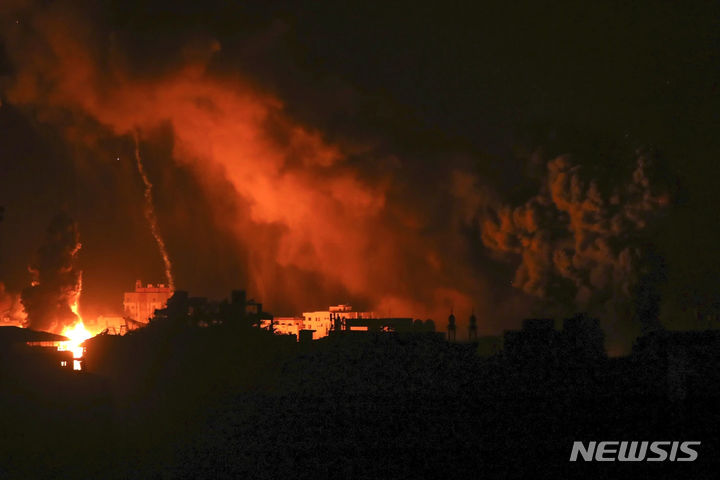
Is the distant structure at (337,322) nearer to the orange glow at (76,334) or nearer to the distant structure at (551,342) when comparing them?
the orange glow at (76,334)

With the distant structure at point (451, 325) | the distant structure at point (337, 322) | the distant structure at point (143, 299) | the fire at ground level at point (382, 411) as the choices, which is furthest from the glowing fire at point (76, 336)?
the distant structure at point (451, 325)

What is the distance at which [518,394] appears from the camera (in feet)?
47.0

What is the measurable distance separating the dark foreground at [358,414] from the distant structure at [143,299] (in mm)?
19723

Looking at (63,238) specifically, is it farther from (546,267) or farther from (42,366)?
(546,267)

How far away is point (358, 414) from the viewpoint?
16219mm

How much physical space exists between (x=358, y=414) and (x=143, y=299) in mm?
34057

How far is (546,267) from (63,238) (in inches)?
1007

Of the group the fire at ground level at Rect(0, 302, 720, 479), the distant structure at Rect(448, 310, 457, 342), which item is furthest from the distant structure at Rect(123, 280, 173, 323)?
the distant structure at Rect(448, 310, 457, 342)

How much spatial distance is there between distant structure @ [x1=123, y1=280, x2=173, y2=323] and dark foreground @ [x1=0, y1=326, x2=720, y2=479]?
19.7 meters

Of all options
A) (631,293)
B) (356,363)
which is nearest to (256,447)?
(356,363)

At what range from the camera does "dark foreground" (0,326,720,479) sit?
1298cm

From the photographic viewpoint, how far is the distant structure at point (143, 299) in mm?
47178

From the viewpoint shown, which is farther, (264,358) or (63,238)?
(63,238)

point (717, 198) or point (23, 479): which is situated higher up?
point (717, 198)
